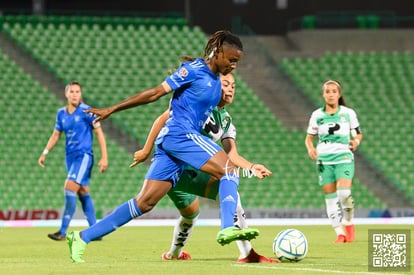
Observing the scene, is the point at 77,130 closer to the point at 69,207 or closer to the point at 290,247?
the point at 69,207

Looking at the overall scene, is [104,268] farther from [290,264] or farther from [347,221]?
[347,221]

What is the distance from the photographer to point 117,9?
3212 cm

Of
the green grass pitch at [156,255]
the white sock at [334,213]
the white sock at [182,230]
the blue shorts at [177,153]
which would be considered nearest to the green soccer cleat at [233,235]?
the green grass pitch at [156,255]

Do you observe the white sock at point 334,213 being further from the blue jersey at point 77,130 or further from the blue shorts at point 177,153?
the blue shorts at point 177,153

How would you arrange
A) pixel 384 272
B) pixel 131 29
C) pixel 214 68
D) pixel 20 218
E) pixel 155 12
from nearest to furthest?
1. pixel 384 272
2. pixel 214 68
3. pixel 20 218
4. pixel 131 29
5. pixel 155 12

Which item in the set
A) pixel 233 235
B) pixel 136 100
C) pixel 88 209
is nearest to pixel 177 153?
pixel 136 100

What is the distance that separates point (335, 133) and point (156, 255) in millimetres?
3858

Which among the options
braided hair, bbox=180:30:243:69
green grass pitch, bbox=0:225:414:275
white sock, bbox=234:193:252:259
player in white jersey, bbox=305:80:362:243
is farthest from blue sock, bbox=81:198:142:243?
player in white jersey, bbox=305:80:362:243

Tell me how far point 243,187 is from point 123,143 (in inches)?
128

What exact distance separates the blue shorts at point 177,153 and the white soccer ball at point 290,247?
1.33 metres

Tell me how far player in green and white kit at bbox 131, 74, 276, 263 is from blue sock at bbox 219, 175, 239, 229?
0.30 m

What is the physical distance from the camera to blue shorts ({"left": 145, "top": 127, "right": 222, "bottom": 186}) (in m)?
8.30

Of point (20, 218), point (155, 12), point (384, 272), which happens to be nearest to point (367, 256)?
point (384, 272)

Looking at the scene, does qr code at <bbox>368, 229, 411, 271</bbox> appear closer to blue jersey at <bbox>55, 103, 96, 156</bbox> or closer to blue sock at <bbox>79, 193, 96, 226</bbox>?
blue sock at <bbox>79, 193, 96, 226</bbox>
